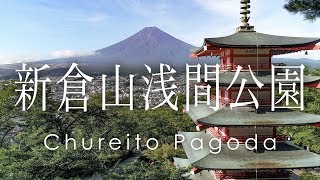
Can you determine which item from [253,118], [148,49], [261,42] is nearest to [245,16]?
[261,42]

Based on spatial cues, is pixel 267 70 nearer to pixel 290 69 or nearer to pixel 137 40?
pixel 290 69

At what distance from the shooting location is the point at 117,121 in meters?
31.7

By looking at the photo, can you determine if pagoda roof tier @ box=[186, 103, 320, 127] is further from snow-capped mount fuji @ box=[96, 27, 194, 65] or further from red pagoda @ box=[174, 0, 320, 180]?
snow-capped mount fuji @ box=[96, 27, 194, 65]

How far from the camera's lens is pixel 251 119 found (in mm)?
12852

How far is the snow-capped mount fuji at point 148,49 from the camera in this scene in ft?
413

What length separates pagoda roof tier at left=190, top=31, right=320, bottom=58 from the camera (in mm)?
13031

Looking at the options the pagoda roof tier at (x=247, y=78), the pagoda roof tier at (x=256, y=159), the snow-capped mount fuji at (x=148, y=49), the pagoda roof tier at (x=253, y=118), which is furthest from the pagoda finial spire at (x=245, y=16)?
the snow-capped mount fuji at (x=148, y=49)

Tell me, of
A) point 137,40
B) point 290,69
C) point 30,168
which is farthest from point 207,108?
point 137,40

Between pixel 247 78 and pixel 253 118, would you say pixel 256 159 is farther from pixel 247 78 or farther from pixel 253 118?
pixel 247 78

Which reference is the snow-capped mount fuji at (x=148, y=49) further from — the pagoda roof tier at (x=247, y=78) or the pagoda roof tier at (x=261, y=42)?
the pagoda roof tier at (x=247, y=78)

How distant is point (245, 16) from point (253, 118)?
3791 mm

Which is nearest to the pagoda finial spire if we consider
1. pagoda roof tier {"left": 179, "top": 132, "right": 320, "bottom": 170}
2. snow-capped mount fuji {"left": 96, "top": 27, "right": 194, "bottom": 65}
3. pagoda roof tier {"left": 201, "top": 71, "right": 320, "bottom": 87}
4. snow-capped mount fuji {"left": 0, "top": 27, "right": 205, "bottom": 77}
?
pagoda roof tier {"left": 201, "top": 71, "right": 320, "bottom": 87}

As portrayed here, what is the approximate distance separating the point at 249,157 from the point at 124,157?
68.8 feet

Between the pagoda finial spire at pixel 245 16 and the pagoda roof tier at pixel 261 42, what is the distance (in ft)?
1.43
